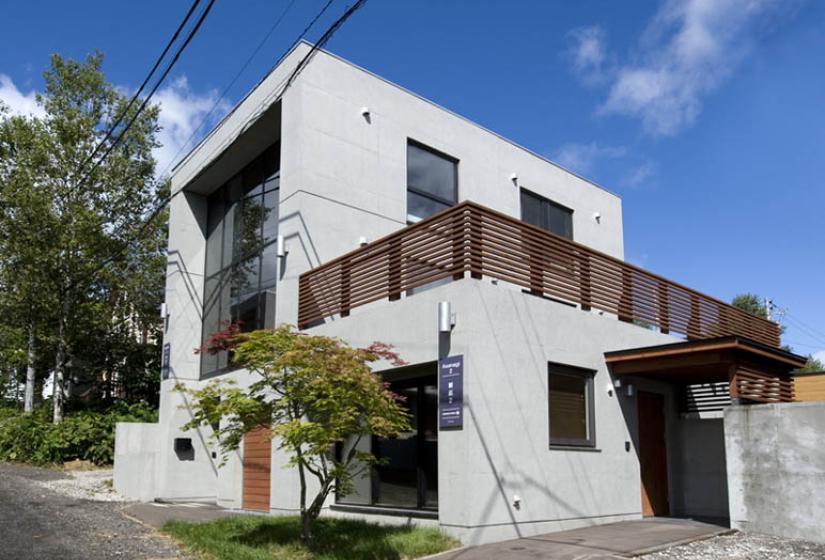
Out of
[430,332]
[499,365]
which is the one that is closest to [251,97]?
[430,332]

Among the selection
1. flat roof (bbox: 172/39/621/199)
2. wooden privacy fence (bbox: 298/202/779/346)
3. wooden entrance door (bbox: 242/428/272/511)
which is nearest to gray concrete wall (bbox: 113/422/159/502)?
wooden entrance door (bbox: 242/428/272/511)

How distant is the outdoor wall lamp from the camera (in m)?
9.23

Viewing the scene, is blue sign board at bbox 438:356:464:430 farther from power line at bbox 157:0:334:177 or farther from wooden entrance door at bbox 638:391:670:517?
power line at bbox 157:0:334:177

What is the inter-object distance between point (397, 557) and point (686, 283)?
26.7 ft

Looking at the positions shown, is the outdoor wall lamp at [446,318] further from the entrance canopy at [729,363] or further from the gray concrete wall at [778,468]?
the gray concrete wall at [778,468]

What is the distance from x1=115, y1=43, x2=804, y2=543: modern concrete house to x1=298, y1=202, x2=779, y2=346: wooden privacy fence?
38 mm

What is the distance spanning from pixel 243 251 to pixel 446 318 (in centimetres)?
815

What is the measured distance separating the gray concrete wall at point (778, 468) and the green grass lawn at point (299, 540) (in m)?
4.00

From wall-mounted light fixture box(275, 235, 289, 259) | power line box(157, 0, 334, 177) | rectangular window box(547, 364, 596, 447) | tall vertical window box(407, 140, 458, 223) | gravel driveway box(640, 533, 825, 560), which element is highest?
power line box(157, 0, 334, 177)

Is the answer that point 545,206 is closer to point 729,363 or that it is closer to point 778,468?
point 729,363

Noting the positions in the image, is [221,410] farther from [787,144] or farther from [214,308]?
[787,144]

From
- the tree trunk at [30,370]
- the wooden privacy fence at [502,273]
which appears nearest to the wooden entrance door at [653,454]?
the wooden privacy fence at [502,273]

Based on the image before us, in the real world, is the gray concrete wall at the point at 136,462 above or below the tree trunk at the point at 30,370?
below

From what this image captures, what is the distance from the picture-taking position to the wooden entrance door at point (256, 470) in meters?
13.5
